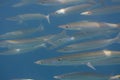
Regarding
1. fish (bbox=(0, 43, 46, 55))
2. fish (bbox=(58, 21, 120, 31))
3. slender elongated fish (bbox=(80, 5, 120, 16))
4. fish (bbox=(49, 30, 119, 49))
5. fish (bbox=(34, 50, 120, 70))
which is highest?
slender elongated fish (bbox=(80, 5, 120, 16))

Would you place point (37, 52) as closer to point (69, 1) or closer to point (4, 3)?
point (4, 3)

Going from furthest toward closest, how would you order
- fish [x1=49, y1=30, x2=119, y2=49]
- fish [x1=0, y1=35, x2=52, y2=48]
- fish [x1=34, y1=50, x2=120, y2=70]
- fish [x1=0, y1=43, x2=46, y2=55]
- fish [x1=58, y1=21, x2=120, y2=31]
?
fish [x1=0, y1=43, x2=46, y2=55] → fish [x1=0, y1=35, x2=52, y2=48] → fish [x1=49, y1=30, x2=119, y2=49] → fish [x1=58, y1=21, x2=120, y2=31] → fish [x1=34, y1=50, x2=120, y2=70]

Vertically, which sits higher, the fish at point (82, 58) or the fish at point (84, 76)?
the fish at point (82, 58)

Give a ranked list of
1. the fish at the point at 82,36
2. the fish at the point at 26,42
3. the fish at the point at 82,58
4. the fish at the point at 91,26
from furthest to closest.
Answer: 1. the fish at the point at 26,42
2. the fish at the point at 82,36
3. the fish at the point at 91,26
4. the fish at the point at 82,58

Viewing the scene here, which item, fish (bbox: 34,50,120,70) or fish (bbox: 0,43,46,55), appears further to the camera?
fish (bbox: 0,43,46,55)

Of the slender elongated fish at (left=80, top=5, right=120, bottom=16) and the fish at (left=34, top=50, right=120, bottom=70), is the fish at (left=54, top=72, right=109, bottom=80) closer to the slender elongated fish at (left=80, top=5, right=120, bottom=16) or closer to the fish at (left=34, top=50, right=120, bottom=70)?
the fish at (left=34, top=50, right=120, bottom=70)

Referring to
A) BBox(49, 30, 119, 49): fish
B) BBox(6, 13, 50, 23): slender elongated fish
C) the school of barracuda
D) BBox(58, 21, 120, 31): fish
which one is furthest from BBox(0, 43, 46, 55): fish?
BBox(6, 13, 50, 23): slender elongated fish

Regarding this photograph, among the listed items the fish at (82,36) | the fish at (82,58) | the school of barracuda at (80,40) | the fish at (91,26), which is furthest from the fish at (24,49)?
the fish at (82,58)

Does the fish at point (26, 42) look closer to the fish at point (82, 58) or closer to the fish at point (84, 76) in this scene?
the fish at point (82, 58)

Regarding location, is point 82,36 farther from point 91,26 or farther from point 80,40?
point 80,40

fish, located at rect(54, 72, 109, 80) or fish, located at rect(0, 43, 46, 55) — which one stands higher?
fish, located at rect(0, 43, 46, 55)

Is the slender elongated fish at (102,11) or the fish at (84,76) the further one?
the slender elongated fish at (102,11)

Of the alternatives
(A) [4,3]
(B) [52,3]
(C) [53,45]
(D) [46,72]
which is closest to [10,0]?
(A) [4,3]
